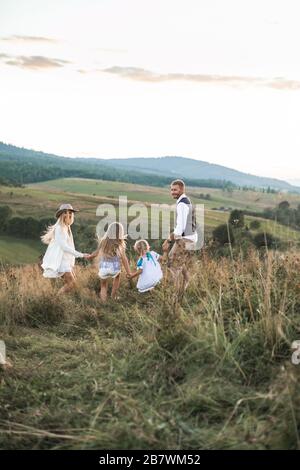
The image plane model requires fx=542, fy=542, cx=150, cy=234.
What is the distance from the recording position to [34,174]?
175 m

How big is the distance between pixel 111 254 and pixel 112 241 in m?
0.20

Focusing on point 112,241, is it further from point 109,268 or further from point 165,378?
point 165,378

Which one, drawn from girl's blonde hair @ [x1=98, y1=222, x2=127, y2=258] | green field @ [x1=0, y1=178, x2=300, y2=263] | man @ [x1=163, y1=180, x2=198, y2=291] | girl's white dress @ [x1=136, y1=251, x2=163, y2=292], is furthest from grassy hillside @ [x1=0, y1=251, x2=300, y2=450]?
girl's blonde hair @ [x1=98, y1=222, x2=127, y2=258]

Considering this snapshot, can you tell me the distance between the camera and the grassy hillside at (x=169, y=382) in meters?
3.31

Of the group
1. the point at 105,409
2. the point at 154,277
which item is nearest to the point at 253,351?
the point at 105,409

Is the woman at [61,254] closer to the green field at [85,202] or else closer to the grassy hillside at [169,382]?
the grassy hillside at [169,382]

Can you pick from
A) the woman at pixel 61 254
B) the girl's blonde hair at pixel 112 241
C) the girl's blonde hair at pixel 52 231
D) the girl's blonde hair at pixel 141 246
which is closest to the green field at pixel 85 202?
the girl's blonde hair at pixel 141 246

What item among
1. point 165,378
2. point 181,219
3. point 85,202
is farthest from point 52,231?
point 85,202

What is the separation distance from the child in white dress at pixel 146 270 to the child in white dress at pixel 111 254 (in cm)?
27

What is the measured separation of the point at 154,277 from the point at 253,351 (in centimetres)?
364

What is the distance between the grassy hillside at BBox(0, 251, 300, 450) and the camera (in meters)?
3.31

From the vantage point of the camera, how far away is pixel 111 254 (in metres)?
8.24
